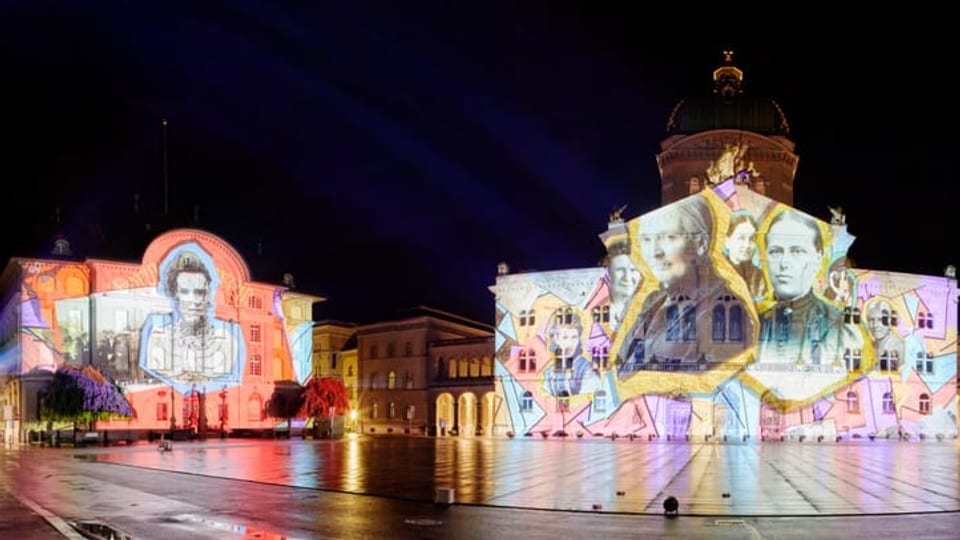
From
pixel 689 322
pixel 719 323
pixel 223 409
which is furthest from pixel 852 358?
pixel 223 409

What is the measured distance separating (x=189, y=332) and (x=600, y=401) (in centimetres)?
2946

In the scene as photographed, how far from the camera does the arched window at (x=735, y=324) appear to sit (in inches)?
2660

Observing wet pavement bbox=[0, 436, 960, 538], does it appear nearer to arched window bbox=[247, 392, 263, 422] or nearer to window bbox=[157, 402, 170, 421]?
window bbox=[157, 402, 170, 421]

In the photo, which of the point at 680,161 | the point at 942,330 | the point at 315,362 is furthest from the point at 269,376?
the point at 942,330

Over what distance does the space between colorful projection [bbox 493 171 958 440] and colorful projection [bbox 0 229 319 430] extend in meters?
22.4

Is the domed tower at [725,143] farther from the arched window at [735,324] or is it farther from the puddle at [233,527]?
the puddle at [233,527]

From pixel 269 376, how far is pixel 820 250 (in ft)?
136

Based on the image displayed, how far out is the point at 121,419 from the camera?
66812mm

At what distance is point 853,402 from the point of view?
224 ft

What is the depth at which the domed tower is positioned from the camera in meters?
74.5

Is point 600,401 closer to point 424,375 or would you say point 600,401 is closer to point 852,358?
point 852,358

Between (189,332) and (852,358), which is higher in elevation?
(189,332)

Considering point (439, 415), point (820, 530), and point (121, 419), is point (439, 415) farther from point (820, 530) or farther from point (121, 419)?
point (820, 530)

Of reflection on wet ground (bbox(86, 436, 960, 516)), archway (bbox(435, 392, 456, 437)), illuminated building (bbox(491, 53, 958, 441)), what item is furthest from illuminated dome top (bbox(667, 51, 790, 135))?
reflection on wet ground (bbox(86, 436, 960, 516))
